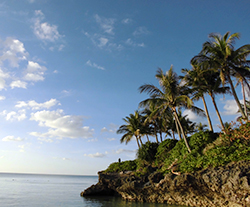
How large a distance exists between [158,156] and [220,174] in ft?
32.7

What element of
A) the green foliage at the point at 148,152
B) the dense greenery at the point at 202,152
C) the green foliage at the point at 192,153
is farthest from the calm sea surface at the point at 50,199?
the green foliage at the point at 148,152

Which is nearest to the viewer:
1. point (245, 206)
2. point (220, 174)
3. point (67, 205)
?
point (245, 206)

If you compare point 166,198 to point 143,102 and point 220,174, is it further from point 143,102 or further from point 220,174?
point 143,102

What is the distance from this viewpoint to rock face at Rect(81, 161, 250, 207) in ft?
36.3

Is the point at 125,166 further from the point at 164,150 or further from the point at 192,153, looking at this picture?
the point at 192,153

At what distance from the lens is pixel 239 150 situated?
13.1 metres

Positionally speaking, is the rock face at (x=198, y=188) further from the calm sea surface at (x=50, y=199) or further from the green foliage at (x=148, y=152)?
the green foliage at (x=148, y=152)

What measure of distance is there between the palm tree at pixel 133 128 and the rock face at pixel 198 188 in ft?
37.2

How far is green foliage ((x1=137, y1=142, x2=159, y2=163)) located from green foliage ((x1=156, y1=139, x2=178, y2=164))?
2.96 ft

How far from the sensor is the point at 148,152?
2300 cm

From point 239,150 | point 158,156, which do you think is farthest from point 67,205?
point 239,150

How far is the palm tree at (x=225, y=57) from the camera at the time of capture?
17.1m

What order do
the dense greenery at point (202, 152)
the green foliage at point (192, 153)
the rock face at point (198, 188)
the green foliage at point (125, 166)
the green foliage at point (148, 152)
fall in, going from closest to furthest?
the rock face at point (198, 188), the dense greenery at point (202, 152), the green foliage at point (192, 153), the green foliage at point (148, 152), the green foliage at point (125, 166)

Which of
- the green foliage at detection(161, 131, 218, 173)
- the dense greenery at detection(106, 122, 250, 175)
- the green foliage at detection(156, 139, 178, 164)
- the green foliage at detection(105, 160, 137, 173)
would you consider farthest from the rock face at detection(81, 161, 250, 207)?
the green foliage at detection(105, 160, 137, 173)
